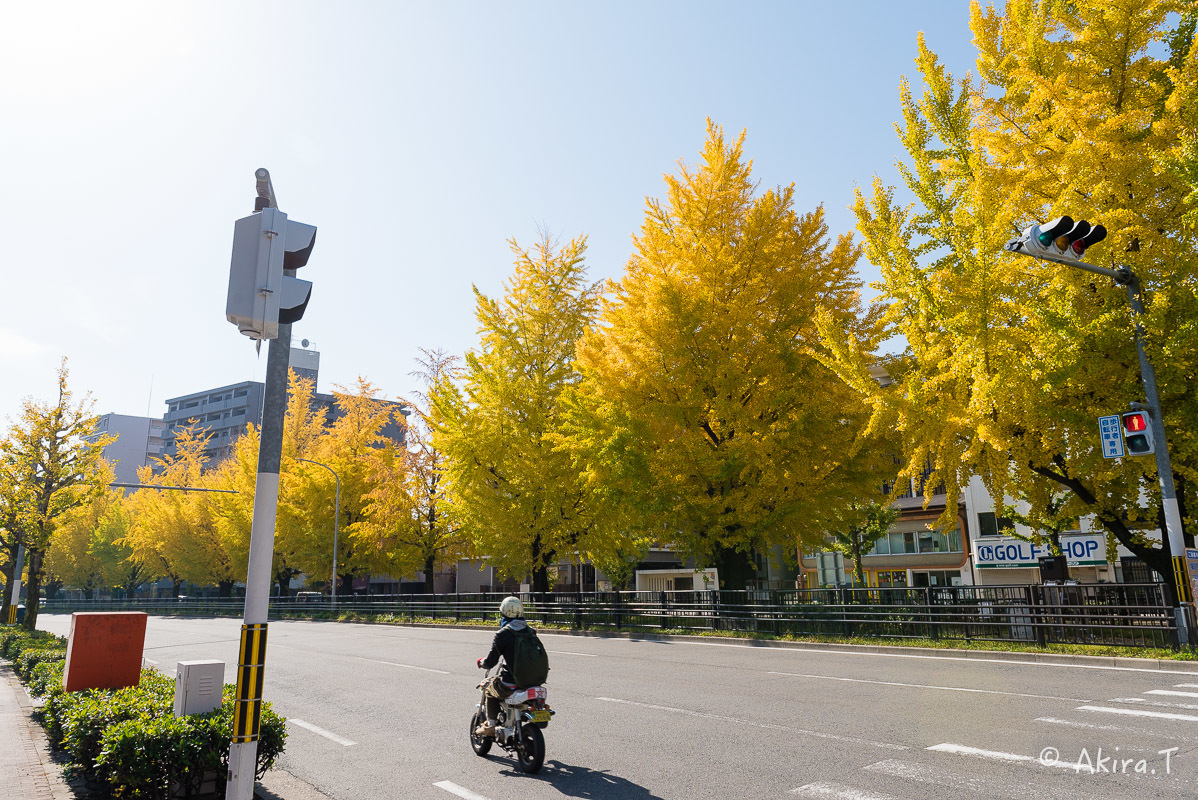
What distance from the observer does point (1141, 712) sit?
26.9ft

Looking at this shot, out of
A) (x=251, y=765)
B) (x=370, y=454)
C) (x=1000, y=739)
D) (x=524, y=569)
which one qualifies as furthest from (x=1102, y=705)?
(x=370, y=454)

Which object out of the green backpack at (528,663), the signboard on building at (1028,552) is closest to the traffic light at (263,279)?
the green backpack at (528,663)

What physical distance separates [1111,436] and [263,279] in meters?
14.0

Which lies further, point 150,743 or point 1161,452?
point 1161,452

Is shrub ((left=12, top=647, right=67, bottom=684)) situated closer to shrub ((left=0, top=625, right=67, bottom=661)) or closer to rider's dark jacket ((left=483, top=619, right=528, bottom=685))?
shrub ((left=0, top=625, right=67, bottom=661))

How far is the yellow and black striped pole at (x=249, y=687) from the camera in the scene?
4168mm

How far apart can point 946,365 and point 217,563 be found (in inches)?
2030

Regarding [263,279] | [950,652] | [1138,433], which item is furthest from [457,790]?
[950,652]

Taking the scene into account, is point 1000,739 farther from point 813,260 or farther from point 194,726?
point 813,260

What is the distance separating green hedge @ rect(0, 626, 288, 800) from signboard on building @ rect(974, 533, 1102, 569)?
15.7 m

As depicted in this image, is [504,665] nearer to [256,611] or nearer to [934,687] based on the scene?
[256,611]

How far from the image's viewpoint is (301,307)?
443 cm

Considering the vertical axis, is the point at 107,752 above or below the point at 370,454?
below

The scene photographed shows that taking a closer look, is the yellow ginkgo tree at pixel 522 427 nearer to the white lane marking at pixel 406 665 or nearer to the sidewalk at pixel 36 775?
the white lane marking at pixel 406 665
